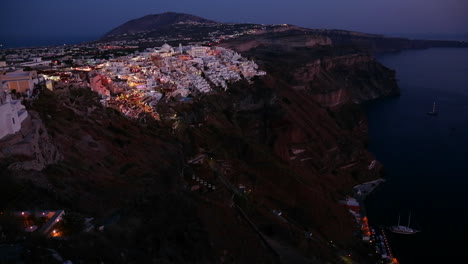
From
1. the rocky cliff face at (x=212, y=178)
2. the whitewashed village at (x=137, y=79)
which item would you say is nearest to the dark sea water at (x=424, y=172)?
the rocky cliff face at (x=212, y=178)

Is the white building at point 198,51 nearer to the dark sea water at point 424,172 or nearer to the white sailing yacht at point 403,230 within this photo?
the dark sea water at point 424,172

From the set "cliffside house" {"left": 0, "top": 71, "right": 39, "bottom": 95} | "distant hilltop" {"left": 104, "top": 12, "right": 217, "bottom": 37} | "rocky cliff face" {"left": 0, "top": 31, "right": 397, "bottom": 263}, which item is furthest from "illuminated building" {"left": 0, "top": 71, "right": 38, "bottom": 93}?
"distant hilltop" {"left": 104, "top": 12, "right": 217, "bottom": 37}

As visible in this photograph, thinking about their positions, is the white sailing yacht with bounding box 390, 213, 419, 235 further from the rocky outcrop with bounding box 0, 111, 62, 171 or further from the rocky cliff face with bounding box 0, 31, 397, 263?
the rocky outcrop with bounding box 0, 111, 62, 171

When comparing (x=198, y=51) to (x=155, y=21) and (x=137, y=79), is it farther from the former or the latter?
(x=155, y=21)

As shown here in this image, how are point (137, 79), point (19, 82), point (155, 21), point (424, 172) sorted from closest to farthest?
point (19, 82) < point (424, 172) < point (137, 79) < point (155, 21)

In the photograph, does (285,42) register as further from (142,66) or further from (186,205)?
(186,205)

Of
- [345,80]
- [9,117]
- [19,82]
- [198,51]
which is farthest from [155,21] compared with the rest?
→ [9,117]
